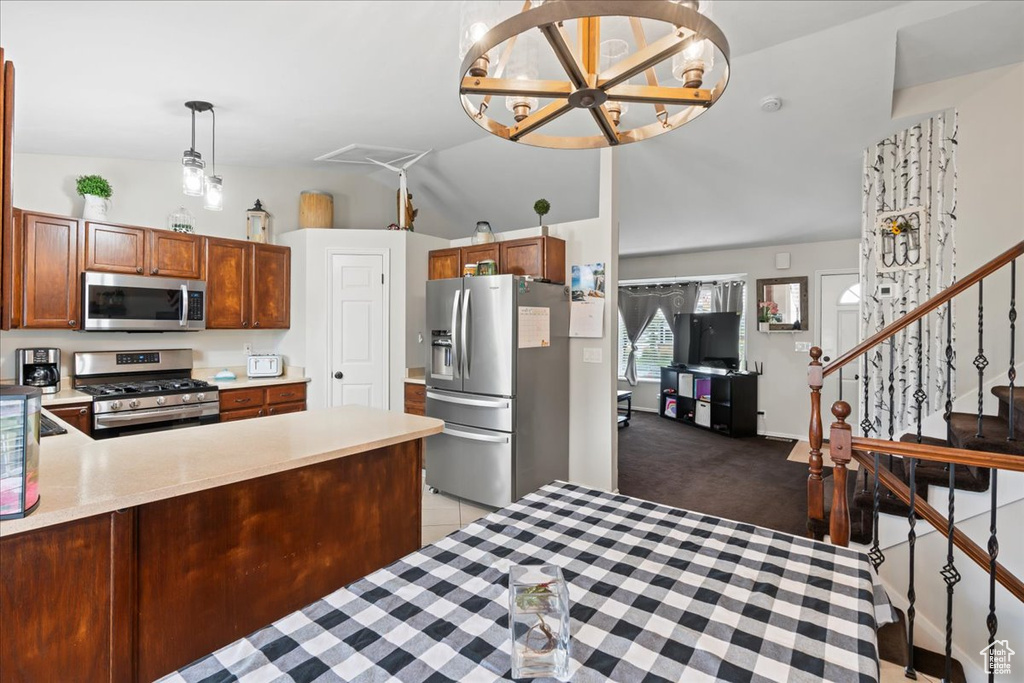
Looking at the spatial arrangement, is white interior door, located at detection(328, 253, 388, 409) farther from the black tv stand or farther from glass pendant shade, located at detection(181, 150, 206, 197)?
the black tv stand

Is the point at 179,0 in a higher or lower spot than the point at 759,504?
higher

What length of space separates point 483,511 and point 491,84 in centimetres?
294

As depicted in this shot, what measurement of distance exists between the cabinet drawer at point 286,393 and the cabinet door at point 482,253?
5.95ft

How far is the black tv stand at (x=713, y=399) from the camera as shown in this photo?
5797 mm

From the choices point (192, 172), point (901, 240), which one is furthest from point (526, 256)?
point (901, 240)

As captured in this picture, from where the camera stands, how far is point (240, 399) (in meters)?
3.81

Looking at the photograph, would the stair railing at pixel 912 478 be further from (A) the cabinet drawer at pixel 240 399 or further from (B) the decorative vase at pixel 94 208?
(B) the decorative vase at pixel 94 208

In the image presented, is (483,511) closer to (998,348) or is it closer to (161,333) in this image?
(161,333)

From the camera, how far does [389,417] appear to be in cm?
221

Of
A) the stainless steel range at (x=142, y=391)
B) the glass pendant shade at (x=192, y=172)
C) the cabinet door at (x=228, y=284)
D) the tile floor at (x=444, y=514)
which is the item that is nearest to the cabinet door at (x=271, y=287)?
the cabinet door at (x=228, y=284)

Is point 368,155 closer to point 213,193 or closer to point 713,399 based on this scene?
point 213,193

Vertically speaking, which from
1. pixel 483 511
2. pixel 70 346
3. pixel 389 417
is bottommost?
pixel 483 511

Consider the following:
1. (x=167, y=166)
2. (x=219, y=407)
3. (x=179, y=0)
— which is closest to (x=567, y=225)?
(x=179, y=0)

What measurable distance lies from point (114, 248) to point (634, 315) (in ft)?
20.8
